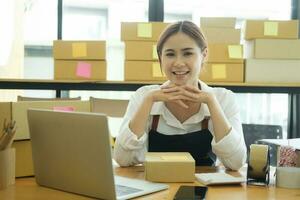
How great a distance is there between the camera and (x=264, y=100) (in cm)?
344

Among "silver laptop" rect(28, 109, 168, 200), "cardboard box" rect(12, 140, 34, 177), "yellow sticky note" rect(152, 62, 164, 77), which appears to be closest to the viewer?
"silver laptop" rect(28, 109, 168, 200)

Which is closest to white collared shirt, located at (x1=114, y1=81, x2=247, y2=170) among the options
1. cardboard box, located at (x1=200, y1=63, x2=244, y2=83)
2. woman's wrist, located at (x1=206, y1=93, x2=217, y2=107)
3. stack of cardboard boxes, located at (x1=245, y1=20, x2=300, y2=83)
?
woman's wrist, located at (x1=206, y1=93, x2=217, y2=107)

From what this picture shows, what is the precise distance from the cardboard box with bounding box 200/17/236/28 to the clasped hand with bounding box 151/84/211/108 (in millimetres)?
1356

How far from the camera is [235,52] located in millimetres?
2861

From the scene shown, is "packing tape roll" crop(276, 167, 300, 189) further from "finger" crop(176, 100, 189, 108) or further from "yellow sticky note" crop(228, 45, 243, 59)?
"yellow sticky note" crop(228, 45, 243, 59)

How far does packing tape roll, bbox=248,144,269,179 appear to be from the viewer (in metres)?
1.24

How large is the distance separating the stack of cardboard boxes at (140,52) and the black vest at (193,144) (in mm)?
1182

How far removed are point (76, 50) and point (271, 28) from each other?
54.6 inches

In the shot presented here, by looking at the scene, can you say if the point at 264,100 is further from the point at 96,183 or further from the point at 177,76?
the point at 96,183

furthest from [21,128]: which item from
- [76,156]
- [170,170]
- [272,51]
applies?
[272,51]

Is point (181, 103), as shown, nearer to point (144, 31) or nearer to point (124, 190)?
point (124, 190)

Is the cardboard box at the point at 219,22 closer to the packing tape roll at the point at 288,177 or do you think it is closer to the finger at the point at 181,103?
the finger at the point at 181,103

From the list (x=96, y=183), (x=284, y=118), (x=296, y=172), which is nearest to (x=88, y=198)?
(x=96, y=183)

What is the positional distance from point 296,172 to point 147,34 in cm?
184
